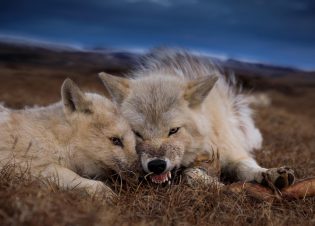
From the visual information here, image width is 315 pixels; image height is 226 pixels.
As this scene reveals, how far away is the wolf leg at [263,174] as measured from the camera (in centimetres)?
424

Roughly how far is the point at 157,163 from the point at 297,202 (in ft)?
4.52

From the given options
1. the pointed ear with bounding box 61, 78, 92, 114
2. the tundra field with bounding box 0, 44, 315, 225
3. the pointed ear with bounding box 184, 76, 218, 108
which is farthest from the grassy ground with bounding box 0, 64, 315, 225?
the pointed ear with bounding box 184, 76, 218, 108

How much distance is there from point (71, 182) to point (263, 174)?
1924 mm

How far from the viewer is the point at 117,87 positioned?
5266 mm

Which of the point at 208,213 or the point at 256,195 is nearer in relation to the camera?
the point at 208,213

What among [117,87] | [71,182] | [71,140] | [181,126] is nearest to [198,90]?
[181,126]

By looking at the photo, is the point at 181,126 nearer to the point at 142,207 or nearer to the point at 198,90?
the point at 198,90

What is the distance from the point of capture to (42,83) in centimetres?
2195

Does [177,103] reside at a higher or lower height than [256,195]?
higher

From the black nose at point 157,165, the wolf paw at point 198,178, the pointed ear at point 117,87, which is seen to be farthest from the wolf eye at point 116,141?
the pointed ear at point 117,87

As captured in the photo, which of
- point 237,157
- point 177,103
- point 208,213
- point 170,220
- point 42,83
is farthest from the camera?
point 42,83

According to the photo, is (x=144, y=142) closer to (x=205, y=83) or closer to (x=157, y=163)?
(x=157, y=163)

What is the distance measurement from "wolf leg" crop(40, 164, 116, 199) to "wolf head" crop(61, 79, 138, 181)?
0.32m

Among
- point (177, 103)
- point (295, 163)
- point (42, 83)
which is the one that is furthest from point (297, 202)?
point (42, 83)
